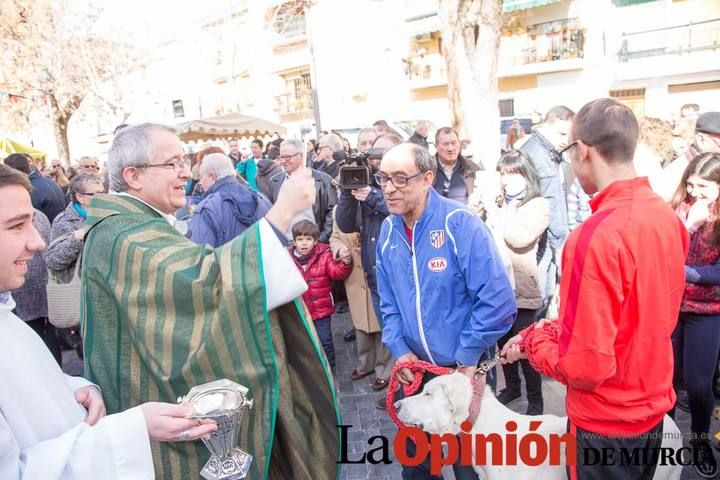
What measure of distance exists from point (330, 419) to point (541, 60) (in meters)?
23.1

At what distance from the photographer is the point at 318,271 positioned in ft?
16.1

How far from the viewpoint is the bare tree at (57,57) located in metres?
18.0

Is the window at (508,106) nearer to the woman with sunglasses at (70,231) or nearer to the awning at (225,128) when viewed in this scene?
the awning at (225,128)

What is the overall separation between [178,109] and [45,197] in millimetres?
31948

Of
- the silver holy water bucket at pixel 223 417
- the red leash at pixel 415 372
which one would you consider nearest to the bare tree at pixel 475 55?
the red leash at pixel 415 372

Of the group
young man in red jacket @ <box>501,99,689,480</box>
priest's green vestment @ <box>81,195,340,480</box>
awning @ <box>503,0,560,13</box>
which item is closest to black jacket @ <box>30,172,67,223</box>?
priest's green vestment @ <box>81,195,340,480</box>

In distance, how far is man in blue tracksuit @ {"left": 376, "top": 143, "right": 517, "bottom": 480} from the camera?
2539 millimetres

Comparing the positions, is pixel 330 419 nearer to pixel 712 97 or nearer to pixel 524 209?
pixel 524 209

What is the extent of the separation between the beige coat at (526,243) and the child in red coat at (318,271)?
153cm

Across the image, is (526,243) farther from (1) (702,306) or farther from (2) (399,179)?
(2) (399,179)

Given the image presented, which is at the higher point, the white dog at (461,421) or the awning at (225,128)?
the awning at (225,128)

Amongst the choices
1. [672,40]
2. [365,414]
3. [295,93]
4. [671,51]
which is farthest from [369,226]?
[295,93]

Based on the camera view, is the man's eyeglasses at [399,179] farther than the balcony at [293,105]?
No

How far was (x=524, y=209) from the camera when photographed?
3.96m
